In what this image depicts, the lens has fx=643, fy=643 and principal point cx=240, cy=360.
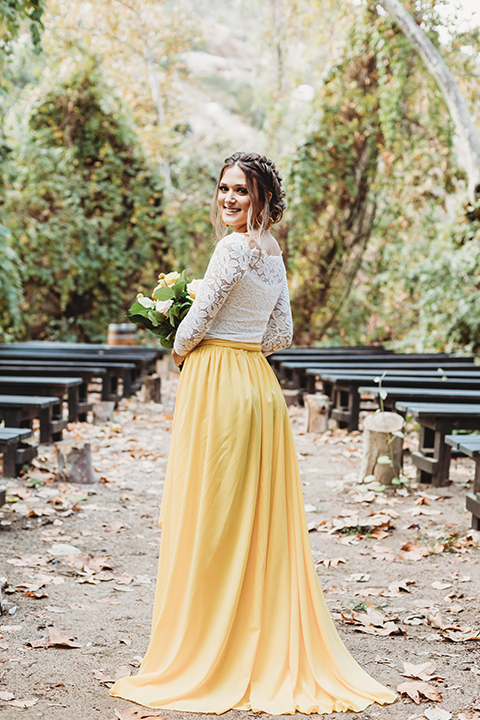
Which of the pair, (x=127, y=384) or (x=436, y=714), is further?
(x=127, y=384)

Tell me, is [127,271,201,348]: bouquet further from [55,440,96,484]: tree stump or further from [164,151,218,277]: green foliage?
[164,151,218,277]: green foliage

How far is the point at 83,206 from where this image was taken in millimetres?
14586

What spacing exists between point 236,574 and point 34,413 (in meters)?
4.05

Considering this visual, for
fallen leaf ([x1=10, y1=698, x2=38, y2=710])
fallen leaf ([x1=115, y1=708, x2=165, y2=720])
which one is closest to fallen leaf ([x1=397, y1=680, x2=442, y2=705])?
fallen leaf ([x1=115, y1=708, x2=165, y2=720])

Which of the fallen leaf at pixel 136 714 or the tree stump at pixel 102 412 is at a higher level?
the tree stump at pixel 102 412

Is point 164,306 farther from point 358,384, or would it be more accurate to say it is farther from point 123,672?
point 358,384

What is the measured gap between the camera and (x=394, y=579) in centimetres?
352

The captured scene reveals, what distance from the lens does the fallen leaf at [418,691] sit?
7.43 ft

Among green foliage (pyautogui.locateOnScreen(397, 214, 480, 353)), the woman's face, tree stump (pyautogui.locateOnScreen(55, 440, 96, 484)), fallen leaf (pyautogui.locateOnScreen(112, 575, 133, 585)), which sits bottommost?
fallen leaf (pyautogui.locateOnScreen(112, 575, 133, 585))

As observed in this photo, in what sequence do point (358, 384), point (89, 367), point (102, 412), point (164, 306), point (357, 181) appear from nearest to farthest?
point (164, 306) → point (358, 384) → point (102, 412) → point (89, 367) → point (357, 181)

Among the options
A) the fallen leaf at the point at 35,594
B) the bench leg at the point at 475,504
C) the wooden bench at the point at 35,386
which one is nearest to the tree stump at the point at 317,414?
the wooden bench at the point at 35,386

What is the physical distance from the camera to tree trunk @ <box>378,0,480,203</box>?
913 cm

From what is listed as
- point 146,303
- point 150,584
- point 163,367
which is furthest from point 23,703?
point 163,367

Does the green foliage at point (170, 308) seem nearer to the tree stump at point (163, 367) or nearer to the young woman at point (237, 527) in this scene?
the young woman at point (237, 527)
